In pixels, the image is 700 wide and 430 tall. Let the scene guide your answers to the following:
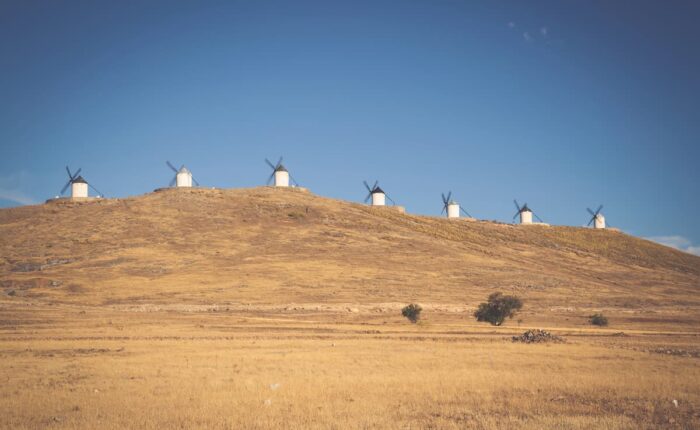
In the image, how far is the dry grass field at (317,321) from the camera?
53.5 feet

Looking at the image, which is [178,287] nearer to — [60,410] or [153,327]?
[153,327]

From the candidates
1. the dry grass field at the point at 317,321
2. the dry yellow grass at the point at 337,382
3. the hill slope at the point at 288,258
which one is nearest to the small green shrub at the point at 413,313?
the dry grass field at the point at 317,321

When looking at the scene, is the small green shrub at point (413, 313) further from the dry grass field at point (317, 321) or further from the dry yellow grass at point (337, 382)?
the dry yellow grass at point (337, 382)

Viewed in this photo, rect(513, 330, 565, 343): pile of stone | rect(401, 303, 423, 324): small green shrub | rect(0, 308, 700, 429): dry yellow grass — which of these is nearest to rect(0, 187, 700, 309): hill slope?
rect(401, 303, 423, 324): small green shrub

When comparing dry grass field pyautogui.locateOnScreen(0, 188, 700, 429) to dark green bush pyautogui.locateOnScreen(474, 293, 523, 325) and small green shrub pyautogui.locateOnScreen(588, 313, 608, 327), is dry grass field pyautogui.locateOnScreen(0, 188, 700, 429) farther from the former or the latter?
dark green bush pyautogui.locateOnScreen(474, 293, 523, 325)

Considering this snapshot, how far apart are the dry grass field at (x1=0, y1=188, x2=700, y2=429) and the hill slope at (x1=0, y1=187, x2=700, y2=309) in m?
0.50

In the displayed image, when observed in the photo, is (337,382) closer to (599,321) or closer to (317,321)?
(317,321)

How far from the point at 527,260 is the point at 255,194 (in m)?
57.2

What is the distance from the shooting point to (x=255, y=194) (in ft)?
394

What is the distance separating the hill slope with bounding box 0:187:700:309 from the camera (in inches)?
2495

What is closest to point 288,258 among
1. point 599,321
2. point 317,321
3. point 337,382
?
point 317,321

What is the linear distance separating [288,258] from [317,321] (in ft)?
108

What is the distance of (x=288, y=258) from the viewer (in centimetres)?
7925

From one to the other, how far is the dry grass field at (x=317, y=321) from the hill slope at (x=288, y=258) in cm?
50
